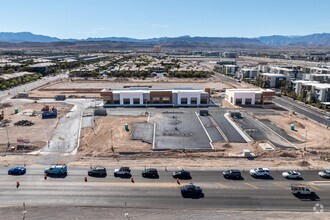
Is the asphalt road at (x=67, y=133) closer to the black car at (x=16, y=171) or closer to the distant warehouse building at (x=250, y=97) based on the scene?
the black car at (x=16, y=171)

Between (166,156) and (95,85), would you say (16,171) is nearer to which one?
(166,156)

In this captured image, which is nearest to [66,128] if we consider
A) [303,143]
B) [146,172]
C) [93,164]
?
[93,164]

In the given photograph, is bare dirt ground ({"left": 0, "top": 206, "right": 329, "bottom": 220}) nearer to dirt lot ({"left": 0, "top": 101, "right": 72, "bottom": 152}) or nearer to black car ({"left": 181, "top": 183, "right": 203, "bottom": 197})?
black car ({"left": 181, "top": 183, "right": 203, "bottom": 197})

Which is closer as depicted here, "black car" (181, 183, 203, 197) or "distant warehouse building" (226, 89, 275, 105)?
"black car" (181, 183, 203, 197)

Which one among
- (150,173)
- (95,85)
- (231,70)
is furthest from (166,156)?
(231,70)

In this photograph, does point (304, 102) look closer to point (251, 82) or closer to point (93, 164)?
point (251, 82)

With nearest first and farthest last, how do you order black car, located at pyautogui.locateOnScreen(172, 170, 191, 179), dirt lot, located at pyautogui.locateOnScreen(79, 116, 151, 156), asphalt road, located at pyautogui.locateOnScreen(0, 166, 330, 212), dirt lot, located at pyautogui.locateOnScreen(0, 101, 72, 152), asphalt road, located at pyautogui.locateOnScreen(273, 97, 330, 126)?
1. asphalt road, located at pyautogui.locateOnScreen(0, 166, 330, 212)
2. black car, located at pyautogui.locateOnScreen(172, 170, 191, 179)
3. dirt lot, located at pyautogui.locateOnScreen(79, 116, 151, 156)
4. dirt lot, located at pyautogui.locateOnScreen(0, 101, 72, 152)
5. asphalt road, located at pyautogui.locateOnScreen(273, 97, 330, 126)

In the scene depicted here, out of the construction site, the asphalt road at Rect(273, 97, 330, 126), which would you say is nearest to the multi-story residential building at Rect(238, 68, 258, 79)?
the asphalt road at Rect(273, 97, 330, 126)
